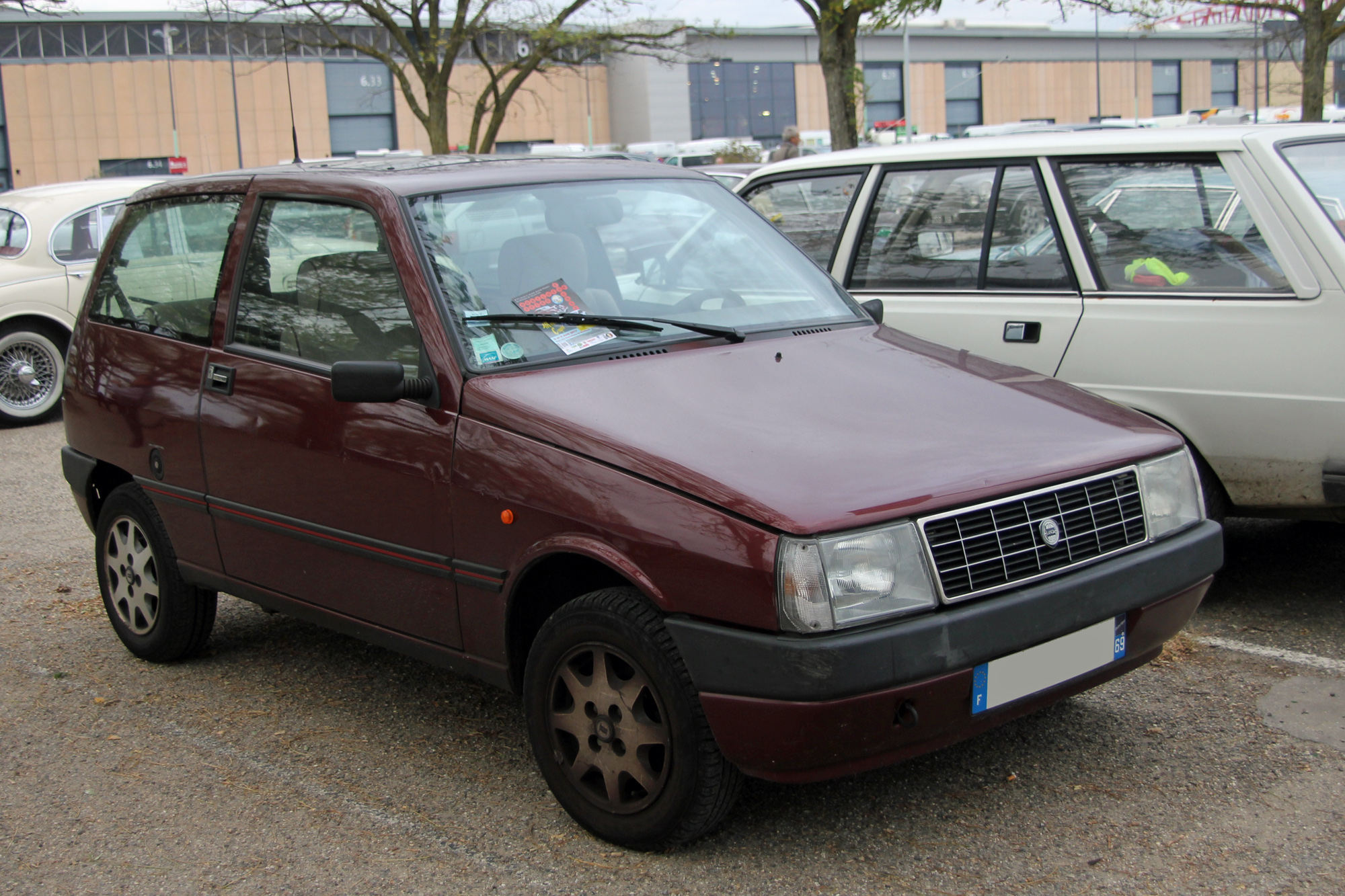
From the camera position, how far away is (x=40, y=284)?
10.5m

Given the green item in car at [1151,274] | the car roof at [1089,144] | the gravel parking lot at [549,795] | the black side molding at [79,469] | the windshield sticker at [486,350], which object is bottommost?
the gravel parking lot at [549,795]

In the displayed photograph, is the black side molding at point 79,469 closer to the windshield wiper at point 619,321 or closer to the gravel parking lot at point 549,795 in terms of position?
the gravel parking lot at point 549,795

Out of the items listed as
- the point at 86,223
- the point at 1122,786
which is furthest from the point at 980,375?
the point at 86,223

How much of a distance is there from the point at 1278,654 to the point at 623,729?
8.12ft

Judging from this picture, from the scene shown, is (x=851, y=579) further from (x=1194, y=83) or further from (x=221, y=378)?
(x=1194, y=83)

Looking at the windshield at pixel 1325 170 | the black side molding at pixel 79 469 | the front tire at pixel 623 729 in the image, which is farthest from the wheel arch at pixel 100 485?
the windshield at pixel 1325 170

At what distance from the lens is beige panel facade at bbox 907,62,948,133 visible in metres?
85.8

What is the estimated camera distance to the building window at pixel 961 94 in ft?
288

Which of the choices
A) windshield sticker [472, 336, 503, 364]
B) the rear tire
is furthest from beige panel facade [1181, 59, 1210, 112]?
windshield sticker [472, 336, 503, 364]

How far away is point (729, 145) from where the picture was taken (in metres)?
53.2

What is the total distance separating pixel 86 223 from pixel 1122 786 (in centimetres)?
1019

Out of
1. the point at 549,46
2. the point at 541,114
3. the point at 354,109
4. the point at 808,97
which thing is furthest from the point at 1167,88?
the point at 549,46

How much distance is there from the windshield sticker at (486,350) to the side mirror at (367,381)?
0.20 m

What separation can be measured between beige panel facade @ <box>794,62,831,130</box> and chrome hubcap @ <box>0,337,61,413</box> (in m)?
79.2
